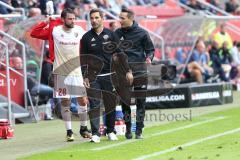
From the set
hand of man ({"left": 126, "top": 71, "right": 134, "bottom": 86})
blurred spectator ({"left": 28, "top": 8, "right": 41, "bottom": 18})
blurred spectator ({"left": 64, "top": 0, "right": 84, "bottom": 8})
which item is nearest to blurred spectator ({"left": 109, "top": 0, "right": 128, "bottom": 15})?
blurred spectator ({"left": 64, "top": 0, "right": 84, "bottom": 8})

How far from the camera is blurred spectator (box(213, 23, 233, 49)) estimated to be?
29.0m

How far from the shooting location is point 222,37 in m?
29.3

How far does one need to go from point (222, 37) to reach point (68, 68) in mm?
15118

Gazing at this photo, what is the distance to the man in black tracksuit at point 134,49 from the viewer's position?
1432cm

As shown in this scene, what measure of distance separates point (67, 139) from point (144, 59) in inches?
72.7

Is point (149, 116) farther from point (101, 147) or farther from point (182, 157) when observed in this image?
point (182, 157)

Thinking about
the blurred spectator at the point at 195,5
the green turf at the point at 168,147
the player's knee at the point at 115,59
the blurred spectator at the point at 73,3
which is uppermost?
the blurred spectator at the point at 195,5

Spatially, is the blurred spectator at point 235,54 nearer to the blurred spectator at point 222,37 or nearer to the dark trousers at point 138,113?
the blurred spectator at point 222,37

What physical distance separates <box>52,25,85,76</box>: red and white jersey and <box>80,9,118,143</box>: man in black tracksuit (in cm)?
55

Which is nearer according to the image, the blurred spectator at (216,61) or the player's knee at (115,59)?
the player's knee at (115,59)

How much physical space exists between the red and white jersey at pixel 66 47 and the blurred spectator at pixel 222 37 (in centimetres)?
1454

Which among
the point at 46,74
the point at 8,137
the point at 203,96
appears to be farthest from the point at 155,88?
the point at 8,137

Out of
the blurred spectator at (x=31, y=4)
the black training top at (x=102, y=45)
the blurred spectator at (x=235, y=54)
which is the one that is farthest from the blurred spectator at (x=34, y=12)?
the blurred spectator at (x=235, y=54)

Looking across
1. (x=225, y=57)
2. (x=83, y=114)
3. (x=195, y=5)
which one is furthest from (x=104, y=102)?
(x=195, y=5)
